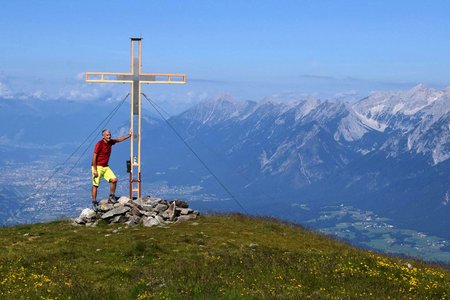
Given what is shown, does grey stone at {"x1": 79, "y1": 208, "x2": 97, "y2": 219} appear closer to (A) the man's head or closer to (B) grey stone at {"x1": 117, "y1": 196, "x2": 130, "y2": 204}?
(B) grey stone at {"x1": 117, "y1": 196, "x2": 130, "y2": 204}

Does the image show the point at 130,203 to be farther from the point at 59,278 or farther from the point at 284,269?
the point at 284,269

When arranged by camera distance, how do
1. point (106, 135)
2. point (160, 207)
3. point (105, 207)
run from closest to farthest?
point (106, 135)
point (105, 207)
point (160, 207)

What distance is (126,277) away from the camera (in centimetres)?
1669

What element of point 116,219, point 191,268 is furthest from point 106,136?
point 191,268

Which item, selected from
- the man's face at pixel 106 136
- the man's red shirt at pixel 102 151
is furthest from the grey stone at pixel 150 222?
the man's face at pixel 106 136

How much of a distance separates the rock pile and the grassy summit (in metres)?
1.25

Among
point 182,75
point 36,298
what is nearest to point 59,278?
point 36,298

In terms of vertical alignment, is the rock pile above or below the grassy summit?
below

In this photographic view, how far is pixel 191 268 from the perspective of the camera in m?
16.1

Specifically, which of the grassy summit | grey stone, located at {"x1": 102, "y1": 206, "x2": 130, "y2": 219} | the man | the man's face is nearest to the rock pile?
grey stone, located at {"x1": 102, "y1": 206, "x2": 130, "y2": 219}

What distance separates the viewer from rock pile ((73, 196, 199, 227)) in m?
27.5

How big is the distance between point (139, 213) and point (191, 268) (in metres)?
12.2

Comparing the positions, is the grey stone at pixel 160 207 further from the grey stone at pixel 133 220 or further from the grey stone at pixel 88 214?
the grey stone at pixel 88 214

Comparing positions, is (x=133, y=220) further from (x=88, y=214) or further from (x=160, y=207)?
(x=88, y=214)
